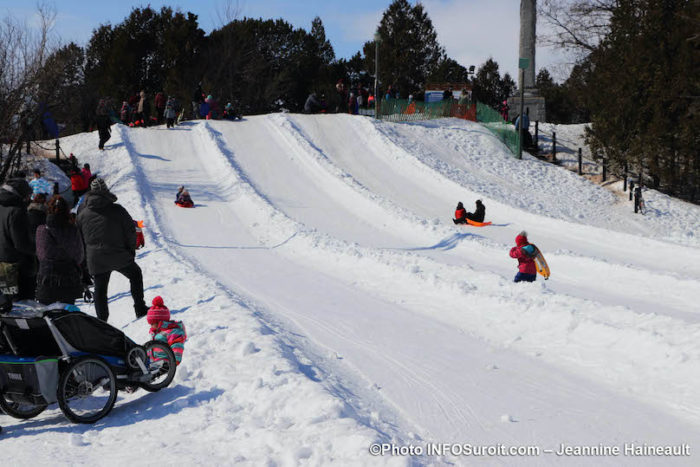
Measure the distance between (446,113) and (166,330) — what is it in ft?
95.9

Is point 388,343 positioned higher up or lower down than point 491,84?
lower down

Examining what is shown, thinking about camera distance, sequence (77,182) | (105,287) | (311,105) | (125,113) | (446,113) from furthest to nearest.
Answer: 1. (311,105)
2. (446,113)
3. (125,113)
4. (77,182)
5. (105,287)

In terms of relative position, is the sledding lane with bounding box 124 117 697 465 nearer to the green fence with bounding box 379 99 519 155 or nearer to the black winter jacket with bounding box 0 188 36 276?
the black winter jacket with bounding box 0 188 36 276

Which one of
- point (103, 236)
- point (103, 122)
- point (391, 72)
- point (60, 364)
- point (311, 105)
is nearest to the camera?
point (60, 364)

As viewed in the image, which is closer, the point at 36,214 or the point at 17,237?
the point at 17,237

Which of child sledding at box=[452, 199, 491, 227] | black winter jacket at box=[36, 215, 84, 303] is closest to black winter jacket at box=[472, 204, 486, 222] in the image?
child sledding at box=[452, 199, 491, 227]

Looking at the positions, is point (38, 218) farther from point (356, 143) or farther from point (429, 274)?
point (356, 143)

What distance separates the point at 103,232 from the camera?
7676mm

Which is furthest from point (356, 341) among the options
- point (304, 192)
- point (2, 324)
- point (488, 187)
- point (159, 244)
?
point (488, 187)

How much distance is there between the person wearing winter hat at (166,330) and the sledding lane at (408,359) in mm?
1419

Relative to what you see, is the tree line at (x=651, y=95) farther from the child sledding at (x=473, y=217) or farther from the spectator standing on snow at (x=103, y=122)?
the spectator standing on snow at (x=103, y=122)

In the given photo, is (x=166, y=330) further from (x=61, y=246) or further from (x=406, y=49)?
(x=406, y=49)

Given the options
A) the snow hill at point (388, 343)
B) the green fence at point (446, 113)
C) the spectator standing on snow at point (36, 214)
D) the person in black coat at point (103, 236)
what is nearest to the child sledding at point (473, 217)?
the snow hill at point (388, 343)

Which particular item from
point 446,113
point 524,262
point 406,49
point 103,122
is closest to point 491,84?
point 406,49
